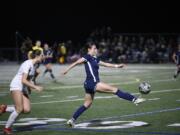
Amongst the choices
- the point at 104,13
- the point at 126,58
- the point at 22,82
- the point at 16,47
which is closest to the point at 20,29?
the point at 16,47

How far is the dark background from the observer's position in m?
49.2

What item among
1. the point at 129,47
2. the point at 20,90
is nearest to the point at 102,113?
the point at 20,90

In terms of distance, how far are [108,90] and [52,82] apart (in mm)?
14499

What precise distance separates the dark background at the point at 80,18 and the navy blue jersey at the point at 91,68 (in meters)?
35.7

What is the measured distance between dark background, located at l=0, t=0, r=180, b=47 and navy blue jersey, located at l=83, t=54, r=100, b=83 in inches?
1404

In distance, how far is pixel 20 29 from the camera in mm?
49531

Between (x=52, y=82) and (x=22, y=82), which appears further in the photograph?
(x=52, y=82)

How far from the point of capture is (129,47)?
44.0 meters

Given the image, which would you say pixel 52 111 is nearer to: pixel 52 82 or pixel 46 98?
pixel 46 98

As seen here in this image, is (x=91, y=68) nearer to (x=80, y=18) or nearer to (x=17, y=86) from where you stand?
(x=17, y=86)

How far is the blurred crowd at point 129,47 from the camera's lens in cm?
Result: 4347

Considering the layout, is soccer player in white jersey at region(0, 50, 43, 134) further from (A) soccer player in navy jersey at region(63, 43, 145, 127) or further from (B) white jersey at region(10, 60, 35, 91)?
(A) soccer player in navy jersey at region(63, 43, 145, 127)

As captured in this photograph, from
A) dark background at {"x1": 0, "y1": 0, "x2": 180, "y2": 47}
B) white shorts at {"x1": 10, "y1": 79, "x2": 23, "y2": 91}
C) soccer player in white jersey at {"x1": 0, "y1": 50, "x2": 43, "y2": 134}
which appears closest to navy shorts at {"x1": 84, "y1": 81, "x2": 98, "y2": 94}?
soccer player in white jersey at {"x1": 0, "y1": 50, "x2": 43, "y2": 134}

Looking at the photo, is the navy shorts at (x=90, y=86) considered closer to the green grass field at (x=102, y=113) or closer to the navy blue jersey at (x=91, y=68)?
the navy blue jersey at (x=91, y=68)
